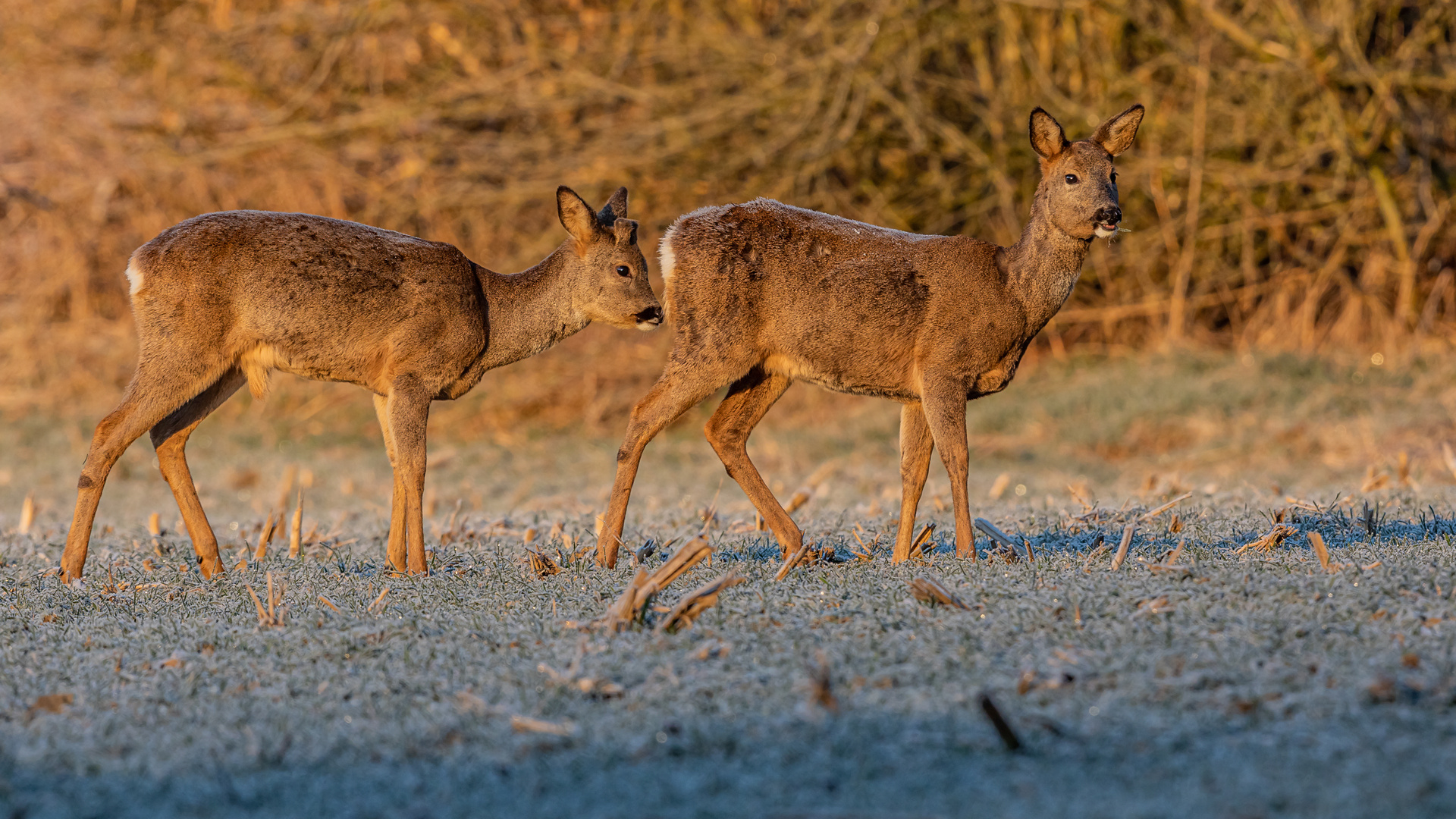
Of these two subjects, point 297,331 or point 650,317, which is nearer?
point 297,331

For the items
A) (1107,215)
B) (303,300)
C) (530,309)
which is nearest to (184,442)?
(303,300)

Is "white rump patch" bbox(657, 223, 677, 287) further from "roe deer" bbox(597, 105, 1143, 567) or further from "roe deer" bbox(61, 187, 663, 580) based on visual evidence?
"roe deer" bbox(61, 187, 663, 580)

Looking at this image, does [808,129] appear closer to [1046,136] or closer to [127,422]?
[1046,136]

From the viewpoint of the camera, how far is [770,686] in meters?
3.26

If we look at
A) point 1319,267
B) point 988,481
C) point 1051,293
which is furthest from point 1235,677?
point 1319,267

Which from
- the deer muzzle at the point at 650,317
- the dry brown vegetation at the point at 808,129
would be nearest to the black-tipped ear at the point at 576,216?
the deer muzzle at the point at 650,317

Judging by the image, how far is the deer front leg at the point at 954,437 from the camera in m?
4.98

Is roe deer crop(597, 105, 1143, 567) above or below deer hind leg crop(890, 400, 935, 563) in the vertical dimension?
above

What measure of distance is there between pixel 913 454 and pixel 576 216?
1.78 m

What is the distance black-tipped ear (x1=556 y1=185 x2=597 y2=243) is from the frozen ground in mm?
1378

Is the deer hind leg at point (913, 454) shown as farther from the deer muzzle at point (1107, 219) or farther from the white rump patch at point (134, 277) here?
the white rump patch at point (134, 277)

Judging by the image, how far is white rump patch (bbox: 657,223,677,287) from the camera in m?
5.34

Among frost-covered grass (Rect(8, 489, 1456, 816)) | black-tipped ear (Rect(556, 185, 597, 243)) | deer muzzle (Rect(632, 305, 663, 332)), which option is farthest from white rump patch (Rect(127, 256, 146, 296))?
deer muzzle (Rect(632, 305, 663, 332))

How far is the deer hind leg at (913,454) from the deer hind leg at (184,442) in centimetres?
270
